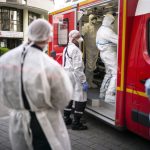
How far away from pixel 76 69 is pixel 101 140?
4.44ft

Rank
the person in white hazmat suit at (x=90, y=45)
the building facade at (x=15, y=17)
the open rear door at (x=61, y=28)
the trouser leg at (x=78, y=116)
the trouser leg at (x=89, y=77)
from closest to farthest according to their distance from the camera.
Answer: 1. the trouser leg at (x=78, y=116)
2. the open rear door at (x=61, y=28)
3. the person in white hazmat suit at (x=90, y=45)
4. the trouser leg at (x=89, y=77)
5. the building facade at (x=15, y=17)

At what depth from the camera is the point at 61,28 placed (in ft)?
25.7

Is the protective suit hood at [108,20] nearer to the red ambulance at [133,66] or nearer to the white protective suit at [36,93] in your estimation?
the red ambulance at [133,66]

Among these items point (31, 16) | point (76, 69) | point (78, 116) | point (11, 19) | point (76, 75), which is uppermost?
point (31, 16)

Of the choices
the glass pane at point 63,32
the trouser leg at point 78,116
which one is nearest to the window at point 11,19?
the glass pane at point 63,32

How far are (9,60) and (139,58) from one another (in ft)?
7.22

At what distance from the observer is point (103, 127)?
21.0 ft

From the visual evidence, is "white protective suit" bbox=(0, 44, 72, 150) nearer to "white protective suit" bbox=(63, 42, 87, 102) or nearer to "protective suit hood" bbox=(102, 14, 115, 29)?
"white protective suit" bbox=(63, 42, 87, 102)

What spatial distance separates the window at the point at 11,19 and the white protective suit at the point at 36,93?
3158 centimetres

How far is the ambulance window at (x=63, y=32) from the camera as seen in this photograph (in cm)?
745

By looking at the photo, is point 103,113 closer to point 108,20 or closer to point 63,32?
point 108,20

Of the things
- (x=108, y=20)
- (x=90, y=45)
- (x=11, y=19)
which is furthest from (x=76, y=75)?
(x=11, y=19)

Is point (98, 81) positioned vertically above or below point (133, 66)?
below

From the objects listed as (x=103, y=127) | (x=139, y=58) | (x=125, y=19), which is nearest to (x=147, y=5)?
(x=125, y=19)
